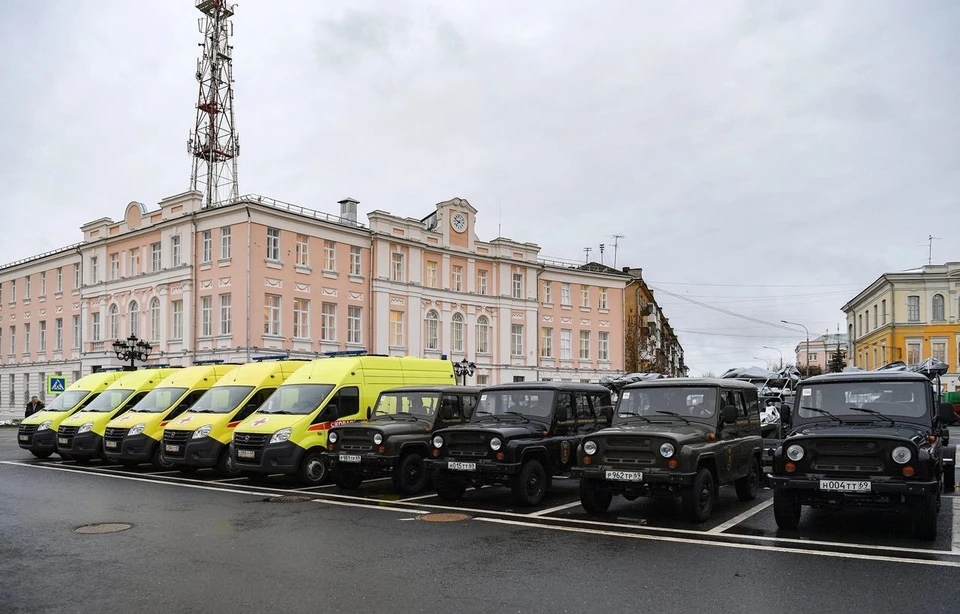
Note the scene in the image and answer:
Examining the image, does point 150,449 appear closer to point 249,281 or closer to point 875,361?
point 249,281

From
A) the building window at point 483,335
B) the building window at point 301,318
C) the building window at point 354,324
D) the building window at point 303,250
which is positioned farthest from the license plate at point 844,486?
the building window at point 483,335

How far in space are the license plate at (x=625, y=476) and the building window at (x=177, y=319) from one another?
A: 35944 mm

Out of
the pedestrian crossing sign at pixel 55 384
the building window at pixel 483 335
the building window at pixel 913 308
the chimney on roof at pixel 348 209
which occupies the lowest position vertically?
the pedestrian crossing sign at pixel 55 384

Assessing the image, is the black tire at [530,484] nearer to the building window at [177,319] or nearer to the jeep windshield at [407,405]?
the jeep windshield at [407,405]

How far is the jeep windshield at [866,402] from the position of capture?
10.9 meters

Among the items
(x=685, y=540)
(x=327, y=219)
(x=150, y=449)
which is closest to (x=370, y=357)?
(x=150, y=449)

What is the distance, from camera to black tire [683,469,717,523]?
10.7m

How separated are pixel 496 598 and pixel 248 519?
5.85 meters

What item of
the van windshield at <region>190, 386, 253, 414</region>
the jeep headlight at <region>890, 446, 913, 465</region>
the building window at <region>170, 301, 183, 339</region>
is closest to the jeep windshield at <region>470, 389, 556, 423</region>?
the jeep headlight at <region>890, 446, 913, 465</region>

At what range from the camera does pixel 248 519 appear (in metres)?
11.8

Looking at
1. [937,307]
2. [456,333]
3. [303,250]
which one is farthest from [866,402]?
[937,307]

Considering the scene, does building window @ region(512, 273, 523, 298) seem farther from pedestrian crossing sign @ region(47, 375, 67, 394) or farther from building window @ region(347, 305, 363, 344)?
pedestrian crossing sign @ region(47, 375, 67, 394)

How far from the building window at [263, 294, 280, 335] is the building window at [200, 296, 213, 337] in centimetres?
313

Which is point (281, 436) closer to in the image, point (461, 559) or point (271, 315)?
point (461, 559)
